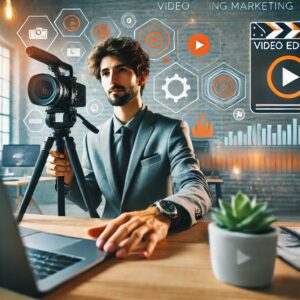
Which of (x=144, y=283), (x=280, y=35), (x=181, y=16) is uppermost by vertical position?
(x=181, y=16)

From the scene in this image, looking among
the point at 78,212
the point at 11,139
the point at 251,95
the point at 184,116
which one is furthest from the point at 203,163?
the point at 11,139

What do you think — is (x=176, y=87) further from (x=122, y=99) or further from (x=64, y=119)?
(x=64, y=119)

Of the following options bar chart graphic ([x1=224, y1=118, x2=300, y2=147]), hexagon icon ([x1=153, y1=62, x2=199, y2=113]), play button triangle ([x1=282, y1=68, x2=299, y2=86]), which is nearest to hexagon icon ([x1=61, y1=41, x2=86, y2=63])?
hexagon icon ([x1=153, y1=62, x2=199, y2=113])

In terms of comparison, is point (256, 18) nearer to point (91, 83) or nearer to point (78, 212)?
point (91, 83)

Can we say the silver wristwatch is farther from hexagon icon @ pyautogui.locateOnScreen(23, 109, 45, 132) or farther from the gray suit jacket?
hexagon icon @ pyautogui.locateOnScreen(23, 109, 45, 132)

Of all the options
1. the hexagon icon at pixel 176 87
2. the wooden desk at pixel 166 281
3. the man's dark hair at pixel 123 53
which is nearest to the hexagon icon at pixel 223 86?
the hexagon icon at pixel 176 87

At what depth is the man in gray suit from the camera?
120 centimetres

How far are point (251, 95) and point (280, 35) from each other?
2.79 ft

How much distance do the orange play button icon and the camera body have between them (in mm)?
3828

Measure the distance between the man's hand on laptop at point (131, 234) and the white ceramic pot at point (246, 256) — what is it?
17 centimetres

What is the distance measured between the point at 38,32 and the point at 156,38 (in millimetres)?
1702

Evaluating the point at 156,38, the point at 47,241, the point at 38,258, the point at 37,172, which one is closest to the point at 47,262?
the point at 38,258

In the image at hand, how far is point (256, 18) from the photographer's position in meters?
4.48

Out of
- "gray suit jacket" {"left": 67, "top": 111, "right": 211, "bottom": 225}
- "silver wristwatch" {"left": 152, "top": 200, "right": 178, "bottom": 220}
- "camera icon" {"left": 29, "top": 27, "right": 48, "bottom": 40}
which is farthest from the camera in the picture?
"camera icon" {"left": 29, "top": 27, "right": 48, "bottom": 40}
